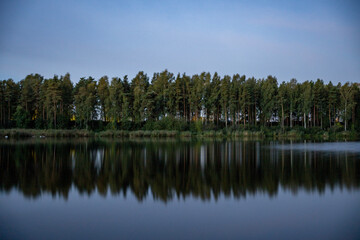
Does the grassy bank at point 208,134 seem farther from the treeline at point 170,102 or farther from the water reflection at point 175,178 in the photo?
the water reflection at point 175,178

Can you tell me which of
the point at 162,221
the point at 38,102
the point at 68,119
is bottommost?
the point at 162,221

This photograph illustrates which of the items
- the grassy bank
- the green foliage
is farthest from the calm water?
the green foliage

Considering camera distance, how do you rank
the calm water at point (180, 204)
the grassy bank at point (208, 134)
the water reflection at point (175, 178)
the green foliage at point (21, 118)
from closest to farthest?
1. the calm water at point (180, 204)
2. the water reflection at point (175, 178)
3. the grassy bank at point (208, 134)
4. the green foliage at point (21, 118)

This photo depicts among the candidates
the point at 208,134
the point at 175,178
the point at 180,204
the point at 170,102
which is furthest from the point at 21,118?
the point at 180,204

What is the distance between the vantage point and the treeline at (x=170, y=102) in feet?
166

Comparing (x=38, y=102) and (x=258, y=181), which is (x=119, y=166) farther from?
(x=38, y=102)

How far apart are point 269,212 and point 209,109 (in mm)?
46944

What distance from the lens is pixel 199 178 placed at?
10.2 meters

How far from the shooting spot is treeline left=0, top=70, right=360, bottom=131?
50688 millimetres

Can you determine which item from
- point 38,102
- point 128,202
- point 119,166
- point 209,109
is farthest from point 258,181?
point 38,102

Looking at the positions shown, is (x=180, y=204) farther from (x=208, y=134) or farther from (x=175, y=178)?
(x=208, y=134)

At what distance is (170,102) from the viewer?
5178 cm

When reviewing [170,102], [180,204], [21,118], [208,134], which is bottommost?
[180,204]

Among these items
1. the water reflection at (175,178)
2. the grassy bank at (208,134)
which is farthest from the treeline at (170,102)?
the water reflection at (175,178)
